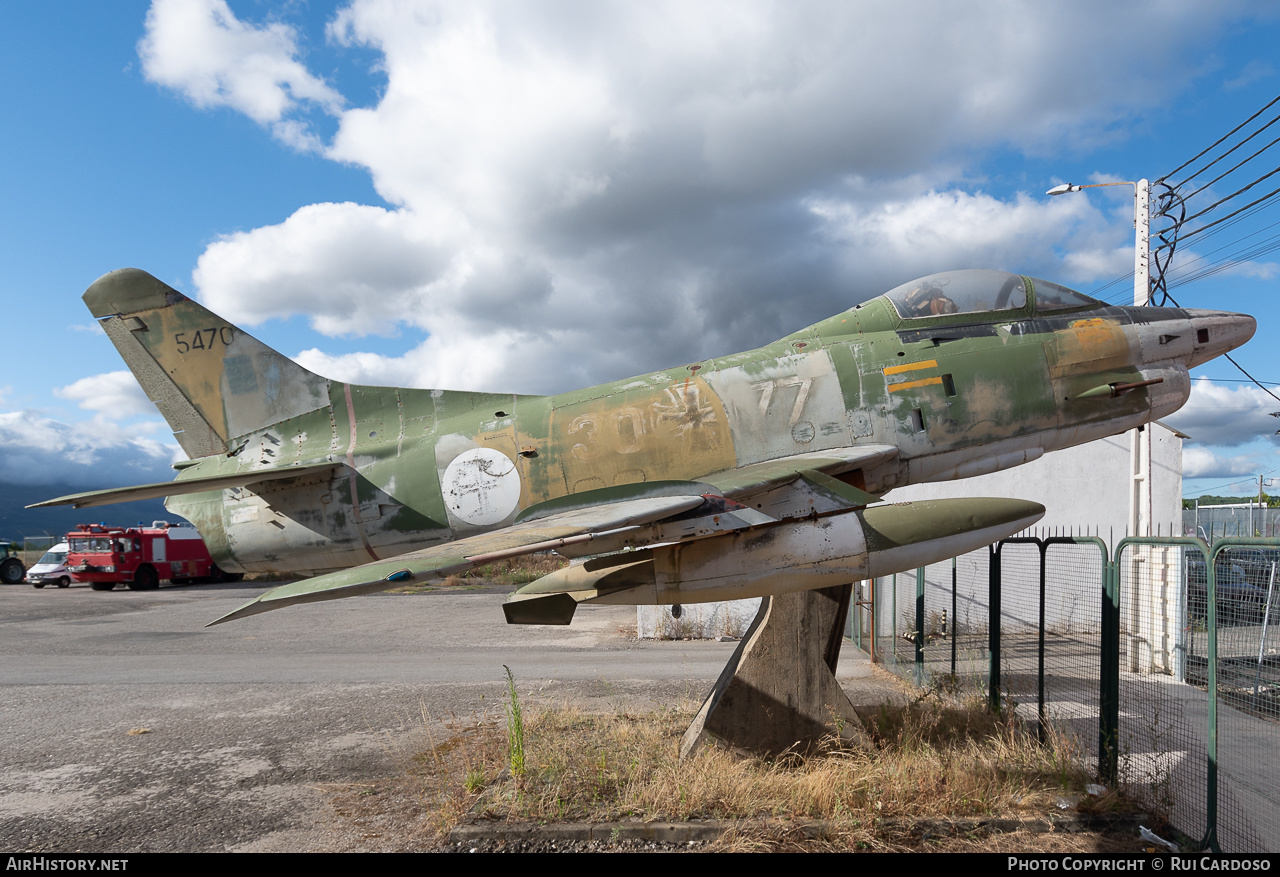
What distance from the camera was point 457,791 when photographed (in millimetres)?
6688

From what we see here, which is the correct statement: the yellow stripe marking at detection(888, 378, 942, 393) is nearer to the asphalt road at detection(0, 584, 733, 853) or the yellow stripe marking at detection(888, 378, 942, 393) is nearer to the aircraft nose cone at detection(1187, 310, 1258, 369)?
the aircraft nose cone at detection(1187, 310, 1258, 369)

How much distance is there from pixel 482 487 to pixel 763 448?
286cm

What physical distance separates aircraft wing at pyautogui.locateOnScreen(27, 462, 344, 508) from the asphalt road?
2.95m

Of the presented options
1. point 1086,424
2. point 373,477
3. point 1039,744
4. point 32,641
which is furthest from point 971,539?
point 32,641

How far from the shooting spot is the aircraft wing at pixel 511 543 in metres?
4.08

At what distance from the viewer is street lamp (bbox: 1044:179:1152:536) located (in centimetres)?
1274

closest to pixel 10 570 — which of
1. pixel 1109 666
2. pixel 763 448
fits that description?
pixel 763 448

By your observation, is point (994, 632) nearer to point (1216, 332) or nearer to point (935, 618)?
A: point (1216, 332)

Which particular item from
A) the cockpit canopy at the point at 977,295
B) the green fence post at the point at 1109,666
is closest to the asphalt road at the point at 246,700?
the green fence post at the point at 1109,666

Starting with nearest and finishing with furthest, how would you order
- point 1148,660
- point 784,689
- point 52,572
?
1. point 784,689
2. point 1148,660
3. point 52,572

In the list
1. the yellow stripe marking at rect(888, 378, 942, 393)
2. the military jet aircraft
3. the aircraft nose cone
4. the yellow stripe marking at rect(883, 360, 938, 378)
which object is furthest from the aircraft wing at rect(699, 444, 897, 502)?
the aircraft nose cone

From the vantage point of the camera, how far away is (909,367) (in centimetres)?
696

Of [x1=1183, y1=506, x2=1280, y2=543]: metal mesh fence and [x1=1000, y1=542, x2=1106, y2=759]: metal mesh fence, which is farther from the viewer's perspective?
[x1=1183, y1=506, x2=1280, y2=543]: metal mesh fence

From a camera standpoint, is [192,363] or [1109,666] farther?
[192,363]
